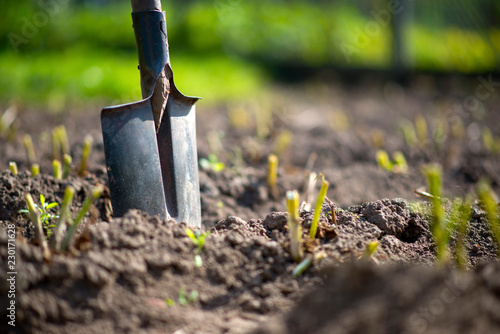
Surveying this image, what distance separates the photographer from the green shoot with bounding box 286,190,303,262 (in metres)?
1.29

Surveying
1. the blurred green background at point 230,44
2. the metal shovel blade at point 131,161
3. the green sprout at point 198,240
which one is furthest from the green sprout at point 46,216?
the blurred green background at point 230,44

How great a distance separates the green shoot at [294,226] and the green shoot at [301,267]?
0.10 ft

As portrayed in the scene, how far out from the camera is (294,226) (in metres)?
1.30

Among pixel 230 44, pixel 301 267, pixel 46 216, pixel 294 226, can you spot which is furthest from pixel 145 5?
pixel 230 44

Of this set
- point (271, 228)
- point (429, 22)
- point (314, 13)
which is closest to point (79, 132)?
point (271, 228)

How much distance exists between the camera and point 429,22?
12664 mm

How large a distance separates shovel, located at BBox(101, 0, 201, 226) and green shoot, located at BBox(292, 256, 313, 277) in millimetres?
573

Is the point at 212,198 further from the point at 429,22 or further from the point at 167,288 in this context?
the point at 429,22

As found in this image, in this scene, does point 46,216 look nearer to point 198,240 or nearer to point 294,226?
point 198,240

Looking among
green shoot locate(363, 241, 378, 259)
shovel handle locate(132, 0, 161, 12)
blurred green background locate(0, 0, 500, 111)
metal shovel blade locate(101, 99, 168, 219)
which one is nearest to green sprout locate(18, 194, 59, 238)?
metal shovel blade locate(101, 99, 168, 219)

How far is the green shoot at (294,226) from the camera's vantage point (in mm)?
1293

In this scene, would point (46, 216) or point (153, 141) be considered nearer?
point (46, 216)

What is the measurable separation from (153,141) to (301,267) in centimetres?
74

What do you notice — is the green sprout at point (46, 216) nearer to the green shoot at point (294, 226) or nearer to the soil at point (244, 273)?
the soil at point (244, 273)
